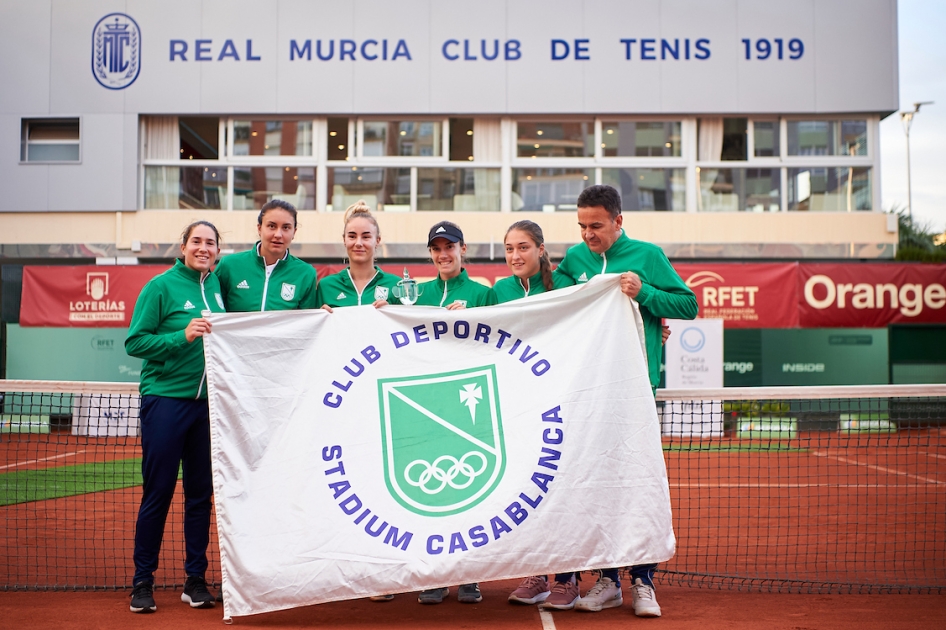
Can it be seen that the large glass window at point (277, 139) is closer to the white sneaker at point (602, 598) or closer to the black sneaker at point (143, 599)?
the black sneaker at point (143, 599)

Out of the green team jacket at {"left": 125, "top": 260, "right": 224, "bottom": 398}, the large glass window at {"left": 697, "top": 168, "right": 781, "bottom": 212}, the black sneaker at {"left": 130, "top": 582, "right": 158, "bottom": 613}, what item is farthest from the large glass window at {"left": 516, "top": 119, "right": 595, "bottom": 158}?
the black sneaker at {"left": 130, "top": 582, "right": 158, "bottom": 613}

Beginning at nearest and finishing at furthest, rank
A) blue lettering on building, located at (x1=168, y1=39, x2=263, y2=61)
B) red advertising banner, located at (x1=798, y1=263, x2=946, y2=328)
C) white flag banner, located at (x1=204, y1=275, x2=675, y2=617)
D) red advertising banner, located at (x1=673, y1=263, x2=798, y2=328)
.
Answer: white flag banner, located at (x1=204, y1=275, x2=675, y2=617) → red advertising banner, located at (x1=673, y1=263, x2=798, y2=328) → red advertising banner, located at (x1=798, y1=263, x2=946, y2=328) → blue lettering on building, located at (x1=168, y1=39, x2=263, y2=61)

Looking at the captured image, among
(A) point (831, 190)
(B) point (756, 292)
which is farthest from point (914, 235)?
(B) point (756, 292)

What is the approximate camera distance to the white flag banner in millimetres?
4543

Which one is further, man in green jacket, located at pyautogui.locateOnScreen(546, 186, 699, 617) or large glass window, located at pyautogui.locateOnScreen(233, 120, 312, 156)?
large glass window, located at pyautogui.locateOnScreen(233, 120, 312, 156)

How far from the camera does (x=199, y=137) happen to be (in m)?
18.6

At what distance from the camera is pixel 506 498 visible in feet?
15.2

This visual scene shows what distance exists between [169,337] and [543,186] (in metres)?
14.5

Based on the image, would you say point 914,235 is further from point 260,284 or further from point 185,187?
point 260,284

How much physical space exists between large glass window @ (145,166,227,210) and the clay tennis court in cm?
1004

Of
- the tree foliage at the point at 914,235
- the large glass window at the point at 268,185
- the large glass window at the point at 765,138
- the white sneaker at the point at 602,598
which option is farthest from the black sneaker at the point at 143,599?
the tree foliage at the point at 914,235

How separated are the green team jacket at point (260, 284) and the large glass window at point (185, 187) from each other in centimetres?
1405

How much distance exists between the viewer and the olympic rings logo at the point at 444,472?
466 cm

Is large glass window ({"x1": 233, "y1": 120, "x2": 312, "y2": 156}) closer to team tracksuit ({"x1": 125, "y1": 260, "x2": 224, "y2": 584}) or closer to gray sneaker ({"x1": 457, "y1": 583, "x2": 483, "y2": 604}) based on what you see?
team tracksuit ({"x1": 125, "y1": 260, "x2": 224, "y2": 584})
